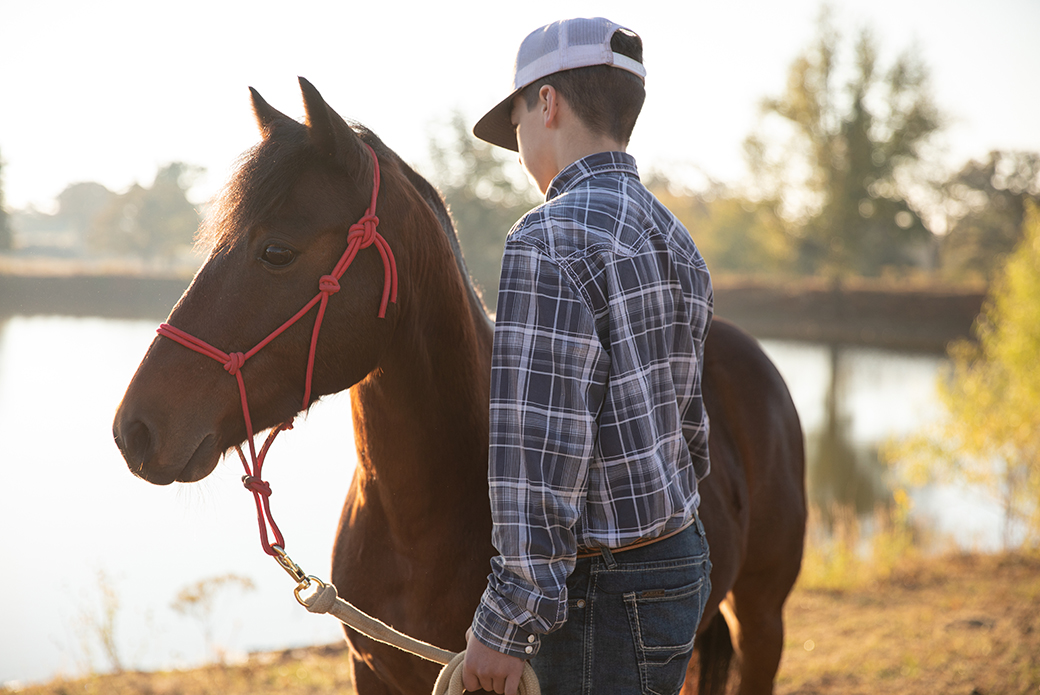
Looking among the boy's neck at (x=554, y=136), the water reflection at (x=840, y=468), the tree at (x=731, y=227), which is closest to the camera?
the boy's neck at (x=554, y=136)

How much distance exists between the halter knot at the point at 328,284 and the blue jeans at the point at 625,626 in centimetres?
77

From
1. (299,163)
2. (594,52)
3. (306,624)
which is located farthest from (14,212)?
(594,52)

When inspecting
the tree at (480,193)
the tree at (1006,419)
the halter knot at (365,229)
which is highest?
the tree at (480,193)

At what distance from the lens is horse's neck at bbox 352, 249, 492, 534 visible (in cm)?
161

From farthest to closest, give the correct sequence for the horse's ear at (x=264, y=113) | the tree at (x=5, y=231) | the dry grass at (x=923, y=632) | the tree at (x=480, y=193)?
the tree at (x=480, y=193) → the tree at (x=5, y=231) → the dry grass at (x=923, y=632) → the horse's ear at (x=264, y=113)

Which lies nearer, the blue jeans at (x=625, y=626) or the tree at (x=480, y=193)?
the blue jeans at (x=625, y=626)

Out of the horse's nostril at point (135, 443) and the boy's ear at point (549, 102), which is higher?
the boy's ear at point (549, 102)

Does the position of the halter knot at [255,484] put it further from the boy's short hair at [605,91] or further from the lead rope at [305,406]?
the boy's short hair at [605,91]

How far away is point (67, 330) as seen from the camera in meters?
9.12

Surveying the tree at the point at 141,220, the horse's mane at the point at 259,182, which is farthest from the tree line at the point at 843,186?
the horse's mane at the point at 259,182

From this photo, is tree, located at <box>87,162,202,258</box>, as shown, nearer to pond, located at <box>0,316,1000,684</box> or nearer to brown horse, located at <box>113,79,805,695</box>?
pond, located at <box>0,316,1000,684</box>

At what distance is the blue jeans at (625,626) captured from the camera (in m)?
1.37

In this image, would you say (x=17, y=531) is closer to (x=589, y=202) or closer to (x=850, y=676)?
(x=850, y=676)

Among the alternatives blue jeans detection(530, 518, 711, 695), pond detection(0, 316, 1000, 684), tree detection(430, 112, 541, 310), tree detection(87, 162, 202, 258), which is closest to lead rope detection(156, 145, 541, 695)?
blue jeans detection(530, 518, 711, 695)
